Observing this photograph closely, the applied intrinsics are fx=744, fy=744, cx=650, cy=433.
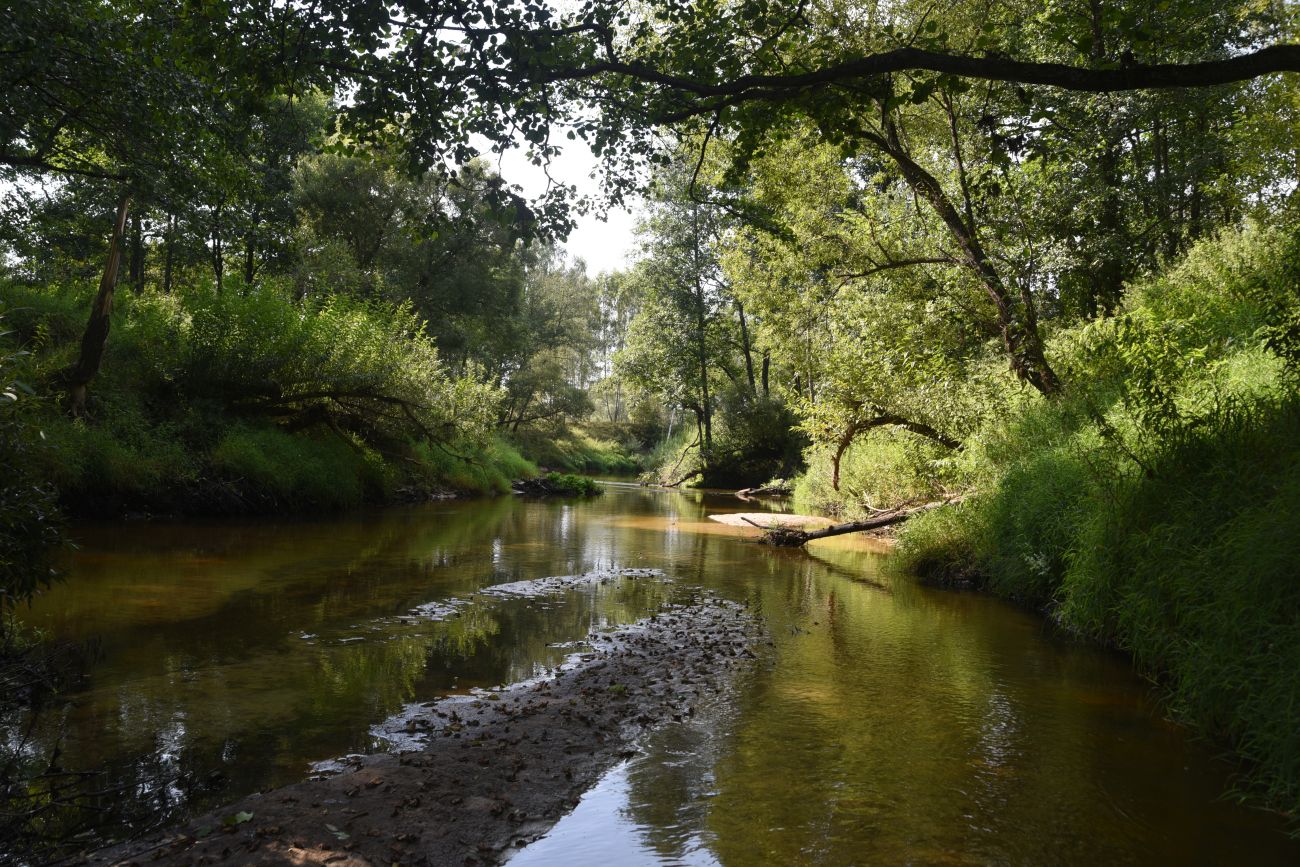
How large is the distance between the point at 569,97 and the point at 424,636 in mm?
5897

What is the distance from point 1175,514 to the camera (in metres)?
6.77

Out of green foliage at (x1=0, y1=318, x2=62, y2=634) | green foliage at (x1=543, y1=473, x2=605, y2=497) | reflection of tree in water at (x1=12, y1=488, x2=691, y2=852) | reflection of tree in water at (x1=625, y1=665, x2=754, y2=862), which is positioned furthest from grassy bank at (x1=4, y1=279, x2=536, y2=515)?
reflection of tree in water at (x1=625, y1=665, x2=754, y2=862)

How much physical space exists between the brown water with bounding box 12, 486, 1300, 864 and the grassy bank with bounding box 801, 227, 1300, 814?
48 centimetres

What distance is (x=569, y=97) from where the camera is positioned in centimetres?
792

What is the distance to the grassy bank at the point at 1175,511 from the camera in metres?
4.92

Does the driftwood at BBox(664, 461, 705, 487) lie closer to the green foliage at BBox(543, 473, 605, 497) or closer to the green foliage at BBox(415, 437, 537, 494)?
A: the green foliage at BBox(543, 473, 605, 497)

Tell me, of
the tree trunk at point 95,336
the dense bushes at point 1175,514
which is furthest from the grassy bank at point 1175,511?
the tree trunk at point 95,336

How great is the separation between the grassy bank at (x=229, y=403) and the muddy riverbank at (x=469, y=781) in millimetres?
11221

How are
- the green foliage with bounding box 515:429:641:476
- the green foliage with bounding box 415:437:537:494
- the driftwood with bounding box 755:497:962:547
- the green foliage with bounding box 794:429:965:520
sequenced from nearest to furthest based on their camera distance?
the driftwood with bounding box 755:497:962:547 → the green foliage with bounding box 794:429:965:520 → the green foliage with bounding box 415:437:537:494 → the green foliage with bounding box 515:429:641:476

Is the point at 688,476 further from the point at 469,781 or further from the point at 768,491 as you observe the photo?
the point at 469,781

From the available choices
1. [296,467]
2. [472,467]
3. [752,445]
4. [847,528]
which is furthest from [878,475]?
[752,445]

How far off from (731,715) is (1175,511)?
179 inches

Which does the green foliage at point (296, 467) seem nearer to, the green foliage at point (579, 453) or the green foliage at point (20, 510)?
the green foliage at point (20, 510)

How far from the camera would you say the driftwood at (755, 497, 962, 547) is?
13550 millimetres
